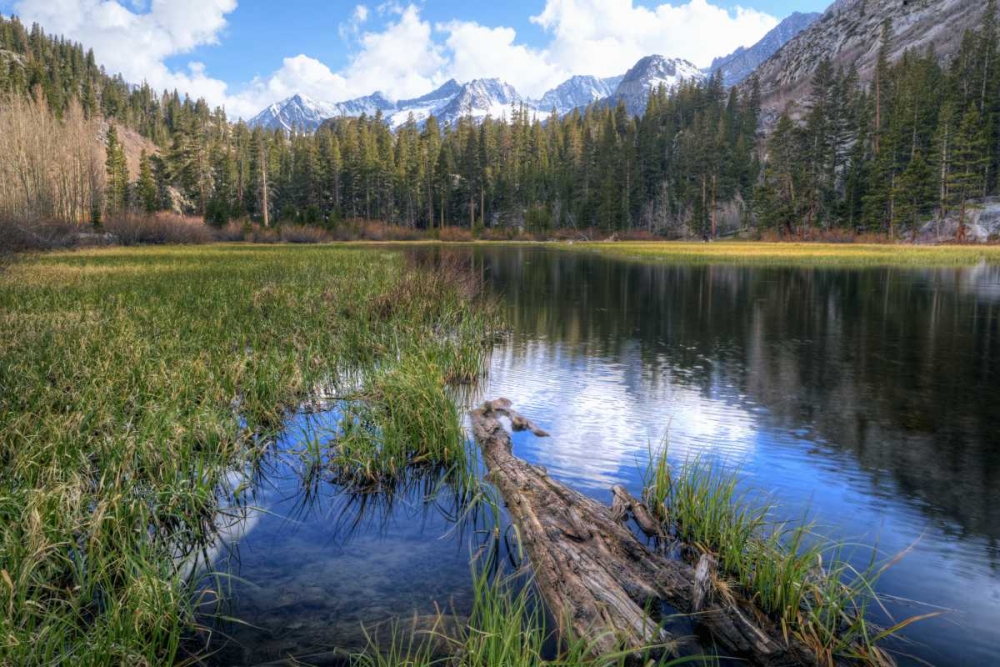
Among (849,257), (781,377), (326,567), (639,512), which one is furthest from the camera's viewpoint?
(849,257)

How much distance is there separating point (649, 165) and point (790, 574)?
3753 inches

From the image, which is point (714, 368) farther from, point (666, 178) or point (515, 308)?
point (666, 178)

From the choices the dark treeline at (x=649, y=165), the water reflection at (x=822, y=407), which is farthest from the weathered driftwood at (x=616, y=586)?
the dark treeline at (x=649, y=165)

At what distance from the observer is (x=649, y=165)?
307 feet

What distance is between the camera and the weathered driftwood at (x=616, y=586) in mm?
3949

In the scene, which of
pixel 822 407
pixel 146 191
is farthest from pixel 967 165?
pixel 146 191

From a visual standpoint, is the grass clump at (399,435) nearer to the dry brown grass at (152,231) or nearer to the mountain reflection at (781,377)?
the mountain reflection at (781,377)

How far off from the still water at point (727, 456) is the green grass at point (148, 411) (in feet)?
2.05

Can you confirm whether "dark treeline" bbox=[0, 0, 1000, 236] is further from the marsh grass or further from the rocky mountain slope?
the marsh grass

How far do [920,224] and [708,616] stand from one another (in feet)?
231

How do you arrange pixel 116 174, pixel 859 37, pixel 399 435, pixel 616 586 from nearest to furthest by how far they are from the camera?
pixel 616 586 → pixel 399 435 → pixel 116 174 → pixel 859 37

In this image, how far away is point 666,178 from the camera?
97188 millimetres

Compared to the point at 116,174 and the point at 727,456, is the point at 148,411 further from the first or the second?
the point at 116,174

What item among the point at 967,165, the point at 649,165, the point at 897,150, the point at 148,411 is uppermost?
the point at 649,165
